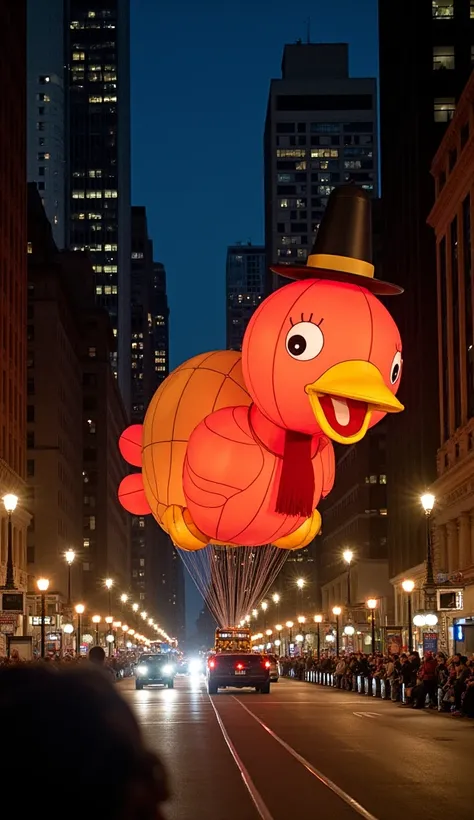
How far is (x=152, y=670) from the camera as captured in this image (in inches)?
2351

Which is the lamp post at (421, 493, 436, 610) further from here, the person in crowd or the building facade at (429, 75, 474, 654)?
the person in crowd

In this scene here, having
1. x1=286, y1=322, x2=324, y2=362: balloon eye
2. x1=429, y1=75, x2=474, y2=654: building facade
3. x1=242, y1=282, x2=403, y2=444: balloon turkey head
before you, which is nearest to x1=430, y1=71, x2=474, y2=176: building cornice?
x1=429, y1=75, x2=474, y2=654: building facade

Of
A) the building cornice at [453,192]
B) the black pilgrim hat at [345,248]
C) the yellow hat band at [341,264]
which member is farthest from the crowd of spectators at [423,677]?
the building cornice at [453,192]

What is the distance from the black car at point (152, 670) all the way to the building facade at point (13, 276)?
16.0 meters

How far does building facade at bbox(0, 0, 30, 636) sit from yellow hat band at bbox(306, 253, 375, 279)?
59.2 meters

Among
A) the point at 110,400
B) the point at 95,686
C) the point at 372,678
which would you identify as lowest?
the point at 372,678

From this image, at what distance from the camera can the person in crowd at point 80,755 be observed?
2.46m

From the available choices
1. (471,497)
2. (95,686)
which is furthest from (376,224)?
(95,686)

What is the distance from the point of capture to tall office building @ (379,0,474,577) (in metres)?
80.5

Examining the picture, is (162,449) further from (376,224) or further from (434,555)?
(376,224)

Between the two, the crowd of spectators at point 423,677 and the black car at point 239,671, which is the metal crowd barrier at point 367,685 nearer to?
the crowd of spectators at point 423,677

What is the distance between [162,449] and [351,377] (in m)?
5.75

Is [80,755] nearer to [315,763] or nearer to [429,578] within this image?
[315,763]

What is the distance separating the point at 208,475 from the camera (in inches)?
695
